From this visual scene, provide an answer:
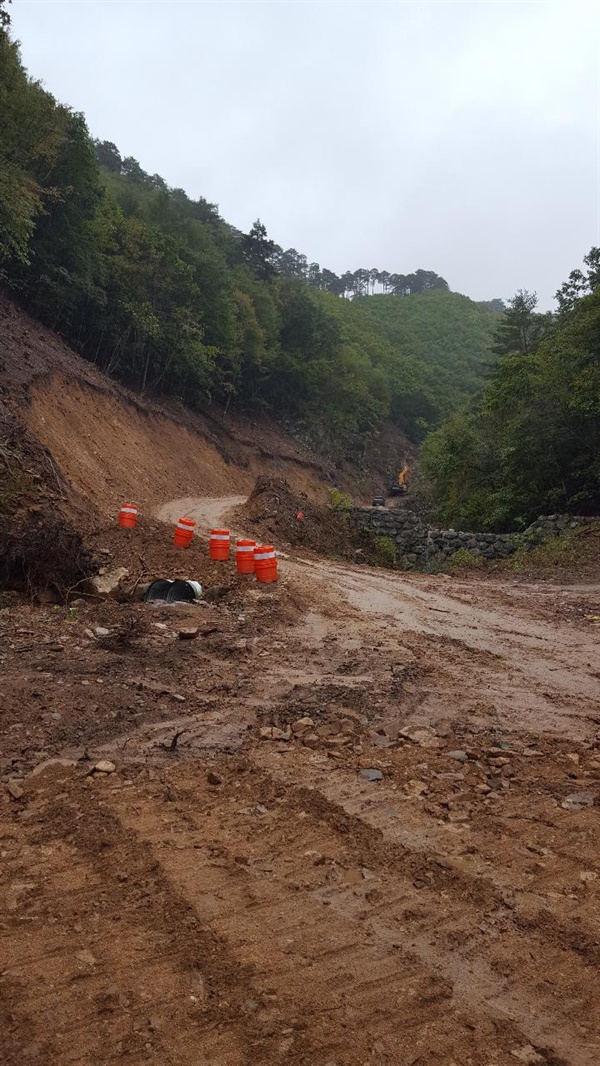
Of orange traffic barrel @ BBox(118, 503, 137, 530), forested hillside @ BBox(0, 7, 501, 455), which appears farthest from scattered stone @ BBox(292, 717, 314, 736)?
forested hillside @ BBox(0, 7, 501, 455)

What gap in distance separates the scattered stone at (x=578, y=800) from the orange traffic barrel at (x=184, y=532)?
794cm

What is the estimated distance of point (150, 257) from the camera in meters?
26.6

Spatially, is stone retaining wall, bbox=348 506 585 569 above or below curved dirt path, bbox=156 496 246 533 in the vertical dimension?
above

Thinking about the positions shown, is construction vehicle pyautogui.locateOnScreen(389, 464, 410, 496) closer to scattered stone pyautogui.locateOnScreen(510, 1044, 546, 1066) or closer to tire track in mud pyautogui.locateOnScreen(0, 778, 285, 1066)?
tire track in mud pyautogui.locateOnScreen(0, 778, 285, 1066)

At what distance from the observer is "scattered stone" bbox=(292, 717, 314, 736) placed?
4.54 m

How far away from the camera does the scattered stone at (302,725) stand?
454 centimetres

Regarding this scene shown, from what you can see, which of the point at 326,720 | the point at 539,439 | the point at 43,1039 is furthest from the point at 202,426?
the point at 43,1039

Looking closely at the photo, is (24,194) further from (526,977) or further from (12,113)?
(526,977)

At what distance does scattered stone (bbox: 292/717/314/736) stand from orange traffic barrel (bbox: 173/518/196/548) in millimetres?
6373

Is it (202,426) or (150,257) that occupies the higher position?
(150,257)

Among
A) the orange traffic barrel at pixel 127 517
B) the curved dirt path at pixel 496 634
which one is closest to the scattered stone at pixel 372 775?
the curved dirt path at pixel 496 634

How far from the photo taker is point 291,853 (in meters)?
3.07

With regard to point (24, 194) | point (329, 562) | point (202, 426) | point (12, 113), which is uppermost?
point (12, 113)

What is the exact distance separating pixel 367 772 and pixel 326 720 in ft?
2.72
